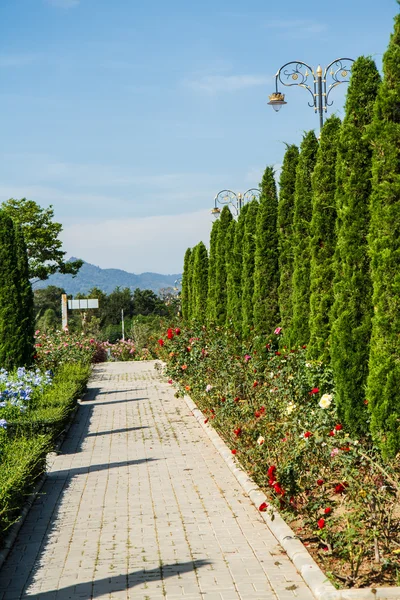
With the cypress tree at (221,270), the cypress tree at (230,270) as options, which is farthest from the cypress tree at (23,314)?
the cypress tree at (221,270)

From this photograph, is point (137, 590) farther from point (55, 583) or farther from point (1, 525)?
point (1, 525)

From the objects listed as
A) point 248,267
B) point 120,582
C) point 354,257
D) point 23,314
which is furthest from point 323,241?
point 248,267

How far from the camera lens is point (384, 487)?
5684 millimetres

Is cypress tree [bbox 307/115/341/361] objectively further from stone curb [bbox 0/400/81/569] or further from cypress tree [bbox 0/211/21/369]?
cypress tree [bbox 0/211/21/369]

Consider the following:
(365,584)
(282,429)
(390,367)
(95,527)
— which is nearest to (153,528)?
(95,527)

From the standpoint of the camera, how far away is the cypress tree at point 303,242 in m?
12.2

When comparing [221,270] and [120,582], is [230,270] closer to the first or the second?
[221,270]

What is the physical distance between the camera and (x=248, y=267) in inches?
724

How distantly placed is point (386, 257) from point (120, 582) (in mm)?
4314

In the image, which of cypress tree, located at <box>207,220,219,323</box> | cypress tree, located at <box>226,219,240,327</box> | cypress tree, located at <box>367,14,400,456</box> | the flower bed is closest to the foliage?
cypress tree, located at <box>226,219,240,327</box>

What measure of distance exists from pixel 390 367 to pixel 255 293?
9.09 m

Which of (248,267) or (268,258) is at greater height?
(268,258)

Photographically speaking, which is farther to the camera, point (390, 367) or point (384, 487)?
point (390, 367)

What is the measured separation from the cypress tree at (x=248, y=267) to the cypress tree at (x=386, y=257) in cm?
968
